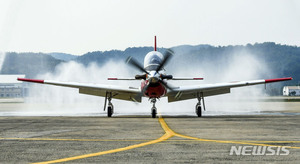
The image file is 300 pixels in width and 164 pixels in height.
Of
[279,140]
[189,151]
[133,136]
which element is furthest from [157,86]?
[189,151]

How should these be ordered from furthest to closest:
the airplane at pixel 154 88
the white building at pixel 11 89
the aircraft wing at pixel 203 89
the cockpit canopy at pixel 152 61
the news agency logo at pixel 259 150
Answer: the white building at pixel 11 89
the aircraft wing at pixel 203 89
the cockpit canopy at pixel 152 61
the airplane at pixel 154 88
the news agency logo at pixel 259 150

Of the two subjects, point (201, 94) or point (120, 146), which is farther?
point (201, 94)

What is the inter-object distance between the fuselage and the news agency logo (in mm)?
14348

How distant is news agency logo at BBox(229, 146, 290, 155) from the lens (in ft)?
32.6

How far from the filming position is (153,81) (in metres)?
25.1

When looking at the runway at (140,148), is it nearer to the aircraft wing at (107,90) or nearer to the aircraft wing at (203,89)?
the aircraft wing at (107,90)

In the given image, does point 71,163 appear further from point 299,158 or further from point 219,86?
point 219,86

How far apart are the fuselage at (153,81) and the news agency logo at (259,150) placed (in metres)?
14.3

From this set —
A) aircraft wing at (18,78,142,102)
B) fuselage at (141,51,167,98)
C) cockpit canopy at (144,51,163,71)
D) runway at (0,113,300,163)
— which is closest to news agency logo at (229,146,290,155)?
runway at (0,113,300,163)

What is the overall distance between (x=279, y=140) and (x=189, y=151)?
3.49 meters

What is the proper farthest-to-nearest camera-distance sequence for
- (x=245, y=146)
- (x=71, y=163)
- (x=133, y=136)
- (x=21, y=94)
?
(x=21, y=94)
(x=133, y=136)
(x=245, y=146)
(x=71, y=163)

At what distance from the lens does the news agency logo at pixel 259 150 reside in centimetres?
994

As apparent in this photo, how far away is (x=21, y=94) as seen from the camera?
15512 cm

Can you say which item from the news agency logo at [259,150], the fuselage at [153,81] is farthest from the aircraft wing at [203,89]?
the news agency logo at [259,150]
